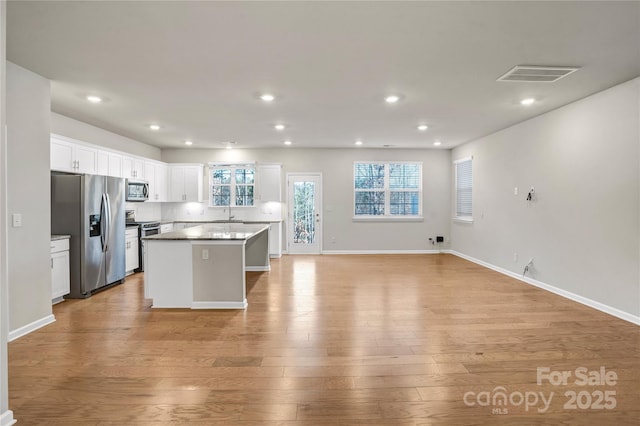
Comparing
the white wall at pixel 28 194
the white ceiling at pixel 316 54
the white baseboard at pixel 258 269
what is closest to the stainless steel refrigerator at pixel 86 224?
the white wall at pixel 28 194

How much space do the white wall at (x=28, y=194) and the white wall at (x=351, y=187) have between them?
4.72 metres

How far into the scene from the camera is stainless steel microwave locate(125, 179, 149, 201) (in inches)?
238

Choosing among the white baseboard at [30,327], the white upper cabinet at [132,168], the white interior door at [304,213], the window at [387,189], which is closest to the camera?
the white baseboard at [30,327]

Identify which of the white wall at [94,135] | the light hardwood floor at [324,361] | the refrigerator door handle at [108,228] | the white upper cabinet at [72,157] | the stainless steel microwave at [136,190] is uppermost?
the white wall at [94,135]

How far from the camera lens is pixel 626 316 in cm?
358

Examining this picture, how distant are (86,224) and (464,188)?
729cm

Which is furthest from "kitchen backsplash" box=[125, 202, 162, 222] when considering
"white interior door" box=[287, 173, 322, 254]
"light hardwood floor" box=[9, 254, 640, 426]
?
"white interior door" box=[287, 173, 322, 254]

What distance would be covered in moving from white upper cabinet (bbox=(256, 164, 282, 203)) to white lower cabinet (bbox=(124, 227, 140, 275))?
288cm

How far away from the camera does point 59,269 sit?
4.18m

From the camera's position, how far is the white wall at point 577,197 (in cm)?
361

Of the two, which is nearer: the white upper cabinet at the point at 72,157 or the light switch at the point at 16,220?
the light switch at the point at 16,220

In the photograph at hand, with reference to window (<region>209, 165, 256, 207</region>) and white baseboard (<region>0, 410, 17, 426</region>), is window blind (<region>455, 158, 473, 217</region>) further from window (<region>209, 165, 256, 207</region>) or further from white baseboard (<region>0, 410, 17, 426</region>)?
white baseboard (<region>0, 410, 17, 426</region>)

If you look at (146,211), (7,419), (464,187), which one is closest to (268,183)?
(146,211)

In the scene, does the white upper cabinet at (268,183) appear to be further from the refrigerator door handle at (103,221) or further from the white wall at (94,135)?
the refrigerator door handle at (103,221)
